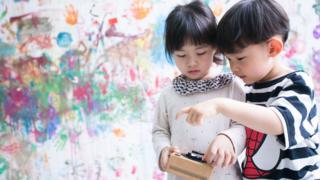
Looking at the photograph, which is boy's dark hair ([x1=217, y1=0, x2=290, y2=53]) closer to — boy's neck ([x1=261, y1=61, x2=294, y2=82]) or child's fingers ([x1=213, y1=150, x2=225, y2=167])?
boy's neck ([x1=261, y1=61, x2=294, y2=82])

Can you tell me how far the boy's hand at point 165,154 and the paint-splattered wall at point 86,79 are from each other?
59 cm

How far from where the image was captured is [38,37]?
1335 mm

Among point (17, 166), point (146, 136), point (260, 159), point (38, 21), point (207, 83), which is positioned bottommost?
point (17, 166)

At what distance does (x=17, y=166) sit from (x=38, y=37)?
484 mm

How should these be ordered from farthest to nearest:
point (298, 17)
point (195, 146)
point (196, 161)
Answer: point (298, 17)
point (195, 146)
point (196, 161)

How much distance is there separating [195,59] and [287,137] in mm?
251

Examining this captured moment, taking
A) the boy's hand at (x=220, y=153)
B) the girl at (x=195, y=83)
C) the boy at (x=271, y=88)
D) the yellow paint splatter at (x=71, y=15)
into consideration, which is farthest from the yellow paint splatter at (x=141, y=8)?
the boy's hand at (x=220, y=153)

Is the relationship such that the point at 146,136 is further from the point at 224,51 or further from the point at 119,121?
the point at 224,51

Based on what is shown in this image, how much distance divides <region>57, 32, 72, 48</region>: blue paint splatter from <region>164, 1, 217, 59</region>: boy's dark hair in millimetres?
624

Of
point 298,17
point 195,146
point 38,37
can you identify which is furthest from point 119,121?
point 298,17

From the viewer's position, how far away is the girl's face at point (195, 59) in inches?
30.4

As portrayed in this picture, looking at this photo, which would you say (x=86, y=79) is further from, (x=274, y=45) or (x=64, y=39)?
(x=274, y=45)

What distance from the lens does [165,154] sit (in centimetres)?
75

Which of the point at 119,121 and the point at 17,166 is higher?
the point at 119,121
